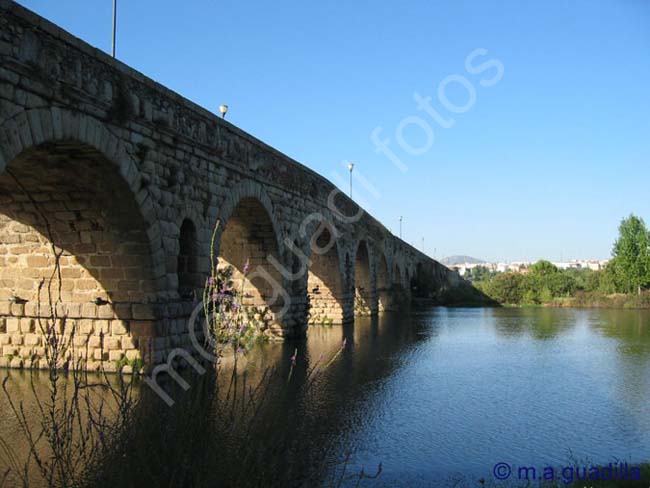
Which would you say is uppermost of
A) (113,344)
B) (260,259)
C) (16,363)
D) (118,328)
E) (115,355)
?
(260,259)

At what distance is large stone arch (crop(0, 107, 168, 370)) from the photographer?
8.15m

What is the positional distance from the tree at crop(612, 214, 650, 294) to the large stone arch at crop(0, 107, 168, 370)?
3502 centimetres

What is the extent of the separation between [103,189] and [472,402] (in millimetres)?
5599

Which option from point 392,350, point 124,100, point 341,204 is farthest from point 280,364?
point 341,204

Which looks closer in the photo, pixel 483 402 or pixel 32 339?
pixel 483 402

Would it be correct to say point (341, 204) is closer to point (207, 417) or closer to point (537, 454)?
point (537, 454)

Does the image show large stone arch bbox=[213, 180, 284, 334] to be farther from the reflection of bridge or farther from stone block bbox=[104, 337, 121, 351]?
stone block bbox=[104, 337, 121, 351]

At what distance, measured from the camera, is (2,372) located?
9188mm

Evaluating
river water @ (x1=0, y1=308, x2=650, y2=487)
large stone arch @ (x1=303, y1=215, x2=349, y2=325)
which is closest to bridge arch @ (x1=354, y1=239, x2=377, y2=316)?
large stone arch @ (x1=303, y1=215, x2=349, y2=325)

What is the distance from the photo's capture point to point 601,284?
121 feet

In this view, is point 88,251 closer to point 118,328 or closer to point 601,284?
point 118,328

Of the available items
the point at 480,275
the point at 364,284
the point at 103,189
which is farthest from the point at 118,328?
the point at 480,275

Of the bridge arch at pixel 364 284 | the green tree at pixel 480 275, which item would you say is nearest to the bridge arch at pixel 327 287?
the bridge arch at pixel 364 284

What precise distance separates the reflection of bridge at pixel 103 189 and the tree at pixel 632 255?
32518 millimetres
